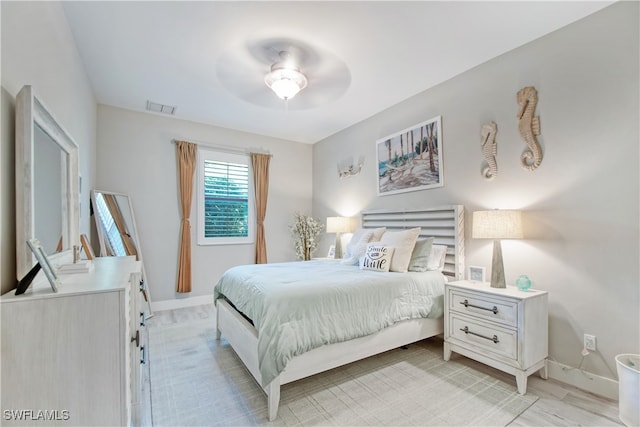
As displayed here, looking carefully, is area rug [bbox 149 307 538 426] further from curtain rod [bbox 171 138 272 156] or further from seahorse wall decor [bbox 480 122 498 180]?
curtain rod [bbox 171 138 272 156]

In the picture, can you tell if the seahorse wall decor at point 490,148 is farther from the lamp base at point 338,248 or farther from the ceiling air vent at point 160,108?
the ceiling air vent at point 160,108

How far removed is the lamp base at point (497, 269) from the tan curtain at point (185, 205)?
12.9ft

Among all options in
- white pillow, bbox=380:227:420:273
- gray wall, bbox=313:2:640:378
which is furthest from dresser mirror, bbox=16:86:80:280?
gray wall, bbox=313:2:640:378

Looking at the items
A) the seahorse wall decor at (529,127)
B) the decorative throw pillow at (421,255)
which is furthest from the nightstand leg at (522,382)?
the seahorse wall decor at (529,127)

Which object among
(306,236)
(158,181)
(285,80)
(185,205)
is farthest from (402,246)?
(158,181)

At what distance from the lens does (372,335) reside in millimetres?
2348

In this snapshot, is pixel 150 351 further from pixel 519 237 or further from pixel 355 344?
pixel 519 237

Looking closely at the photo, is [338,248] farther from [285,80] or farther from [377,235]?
[285,80]

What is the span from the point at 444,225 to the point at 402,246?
0.59 metres

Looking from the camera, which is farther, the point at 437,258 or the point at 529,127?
the point at 437,258

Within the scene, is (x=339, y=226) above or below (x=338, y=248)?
above

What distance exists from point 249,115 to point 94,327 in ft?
11.8

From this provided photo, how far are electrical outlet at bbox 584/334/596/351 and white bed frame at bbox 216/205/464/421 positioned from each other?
101 centimetres

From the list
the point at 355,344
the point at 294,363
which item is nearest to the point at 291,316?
the point at 294,363
